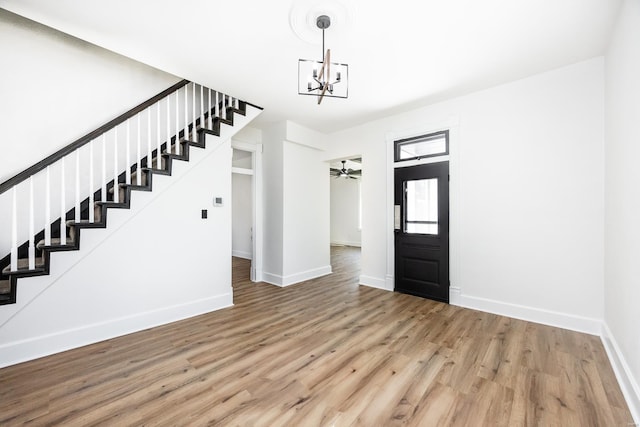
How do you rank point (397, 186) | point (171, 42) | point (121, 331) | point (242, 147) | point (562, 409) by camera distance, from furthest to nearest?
point (242, 147) < point (397, 186) < point (121, 331) < point (171, 42) < point (562, 409)

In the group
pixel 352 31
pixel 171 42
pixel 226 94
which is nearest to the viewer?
pixel 352 31

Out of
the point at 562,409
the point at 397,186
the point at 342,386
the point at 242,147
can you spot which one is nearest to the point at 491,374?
the point at 562,409

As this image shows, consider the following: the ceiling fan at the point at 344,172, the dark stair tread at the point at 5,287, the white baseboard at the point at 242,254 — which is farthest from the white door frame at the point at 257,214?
the ceiling fan at the point at 344,172

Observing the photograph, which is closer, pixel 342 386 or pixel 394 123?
pixel 342 386

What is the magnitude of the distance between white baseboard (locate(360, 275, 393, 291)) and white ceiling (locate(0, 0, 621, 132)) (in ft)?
10.3

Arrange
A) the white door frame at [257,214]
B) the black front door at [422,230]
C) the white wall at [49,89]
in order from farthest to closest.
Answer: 1. the white door frame at [257,214]
2. the black front door at [422,230]
3. the white wall at [49,89]

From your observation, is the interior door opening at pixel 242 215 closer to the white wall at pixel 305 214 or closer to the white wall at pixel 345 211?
the white wall at pixel 305 214

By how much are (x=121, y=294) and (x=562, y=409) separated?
405 cm

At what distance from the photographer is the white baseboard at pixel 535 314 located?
2873 mm

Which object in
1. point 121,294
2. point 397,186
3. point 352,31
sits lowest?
point 121,294

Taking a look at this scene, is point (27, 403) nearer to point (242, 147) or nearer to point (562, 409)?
point (562, 409)

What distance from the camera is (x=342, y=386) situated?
6.61 feet

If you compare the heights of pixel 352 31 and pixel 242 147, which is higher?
pixel 352 31

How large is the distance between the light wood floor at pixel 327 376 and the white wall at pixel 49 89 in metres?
2.27
